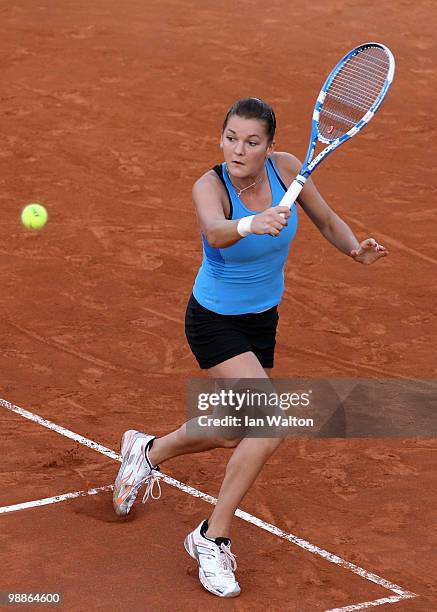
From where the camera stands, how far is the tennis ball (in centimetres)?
1152

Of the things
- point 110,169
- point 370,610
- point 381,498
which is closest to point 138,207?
point 110,169

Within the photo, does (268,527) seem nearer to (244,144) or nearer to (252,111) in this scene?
(244,144)

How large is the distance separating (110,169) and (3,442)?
19.8 feet

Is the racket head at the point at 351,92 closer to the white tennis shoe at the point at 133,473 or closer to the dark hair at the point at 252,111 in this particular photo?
the dark hair at the point at 252,111

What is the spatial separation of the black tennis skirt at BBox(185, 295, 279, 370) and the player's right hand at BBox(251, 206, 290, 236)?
2.50ft

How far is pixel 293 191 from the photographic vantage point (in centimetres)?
571

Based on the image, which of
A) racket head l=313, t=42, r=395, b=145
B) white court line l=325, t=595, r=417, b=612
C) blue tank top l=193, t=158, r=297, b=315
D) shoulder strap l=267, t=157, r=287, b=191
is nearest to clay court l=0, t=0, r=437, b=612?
white court line l=325, t=595, r=417, b=612

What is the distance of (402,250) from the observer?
451 inches

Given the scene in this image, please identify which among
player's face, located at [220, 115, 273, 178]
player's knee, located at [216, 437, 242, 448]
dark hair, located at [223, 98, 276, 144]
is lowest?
player's knee, located at [216, 437, 242, 448]

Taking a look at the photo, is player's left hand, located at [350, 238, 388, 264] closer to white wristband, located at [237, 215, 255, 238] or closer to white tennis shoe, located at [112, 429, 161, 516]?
white wristband, located at [237, 215, 255, 238]

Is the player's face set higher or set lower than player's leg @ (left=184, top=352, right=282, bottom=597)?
higher

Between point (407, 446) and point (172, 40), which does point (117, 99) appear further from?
point (407, 446)

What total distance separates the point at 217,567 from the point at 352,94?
2.63 m

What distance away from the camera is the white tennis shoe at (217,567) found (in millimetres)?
5793
